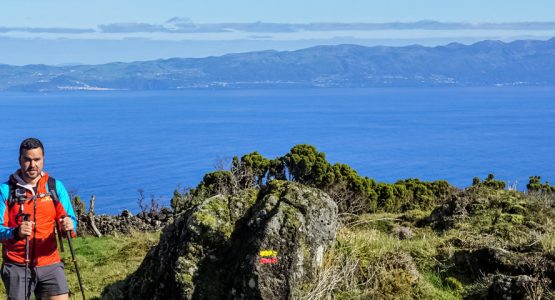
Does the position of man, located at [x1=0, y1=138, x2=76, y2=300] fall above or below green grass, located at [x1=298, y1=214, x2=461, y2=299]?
above

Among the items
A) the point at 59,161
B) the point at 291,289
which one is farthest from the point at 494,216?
the point at 59,161

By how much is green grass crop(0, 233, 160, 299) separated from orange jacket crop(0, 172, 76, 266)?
3055 mm

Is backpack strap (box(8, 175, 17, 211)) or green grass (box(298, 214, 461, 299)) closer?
backpack strap (box(8, 175, 17, 211))

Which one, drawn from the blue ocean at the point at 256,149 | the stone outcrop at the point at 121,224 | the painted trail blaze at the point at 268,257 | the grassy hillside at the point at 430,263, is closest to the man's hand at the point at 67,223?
the painted trail blaze at the point at 268,257

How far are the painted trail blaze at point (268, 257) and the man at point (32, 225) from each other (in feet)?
6.93

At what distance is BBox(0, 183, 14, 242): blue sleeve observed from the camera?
666 centimetres

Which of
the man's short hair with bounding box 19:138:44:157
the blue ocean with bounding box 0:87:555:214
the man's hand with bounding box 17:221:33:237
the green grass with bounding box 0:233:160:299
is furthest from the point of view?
the blue ocean with bounding box 0:87:555:214

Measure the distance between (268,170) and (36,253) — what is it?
24.8 meters

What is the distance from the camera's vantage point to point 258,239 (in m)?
7.50

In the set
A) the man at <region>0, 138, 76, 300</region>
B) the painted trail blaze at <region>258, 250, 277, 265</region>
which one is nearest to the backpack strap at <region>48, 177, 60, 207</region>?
the man at <region>0, 138, 76, 300</region>

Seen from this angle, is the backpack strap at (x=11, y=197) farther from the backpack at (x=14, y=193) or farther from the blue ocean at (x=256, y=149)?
the blue ocean at (x=256, y=149)

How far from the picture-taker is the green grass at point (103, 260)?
1091cm

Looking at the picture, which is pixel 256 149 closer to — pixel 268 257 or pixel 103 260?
pixel 103 260

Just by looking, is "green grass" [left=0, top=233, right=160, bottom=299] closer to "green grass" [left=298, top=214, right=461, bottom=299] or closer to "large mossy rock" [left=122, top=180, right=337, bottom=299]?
"large mossy rock" [left=122, top=180, right=337, bottom=299]
